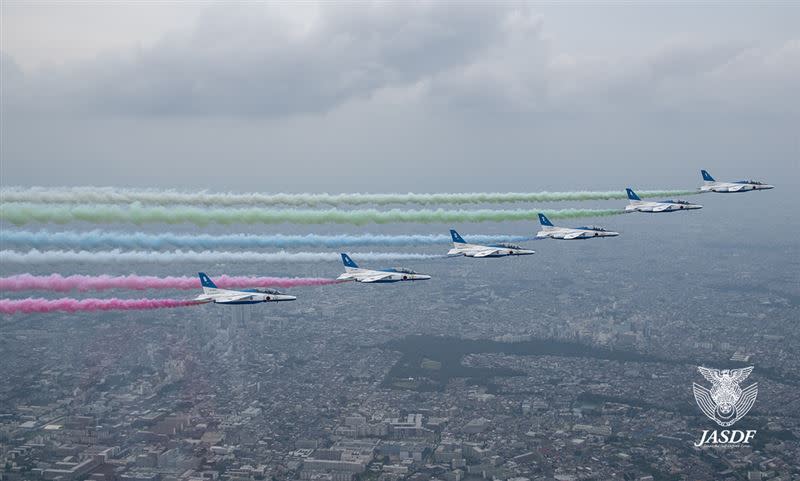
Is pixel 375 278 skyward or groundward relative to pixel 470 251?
groundward

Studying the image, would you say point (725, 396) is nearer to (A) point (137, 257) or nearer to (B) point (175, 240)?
(B) point (175, 240)

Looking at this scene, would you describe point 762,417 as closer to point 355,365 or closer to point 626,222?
point 355,365

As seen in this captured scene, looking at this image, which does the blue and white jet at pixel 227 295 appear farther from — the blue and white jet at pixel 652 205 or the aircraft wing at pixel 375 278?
the blue and white jet at pixel 652 205

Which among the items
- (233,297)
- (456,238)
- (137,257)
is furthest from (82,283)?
(456,238)

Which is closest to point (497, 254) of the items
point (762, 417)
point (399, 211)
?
point (399, 211)

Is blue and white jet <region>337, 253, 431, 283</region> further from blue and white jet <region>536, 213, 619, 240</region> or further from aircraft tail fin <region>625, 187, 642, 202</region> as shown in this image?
aircraft tail fin <region>625, 187, 642, 202</region>

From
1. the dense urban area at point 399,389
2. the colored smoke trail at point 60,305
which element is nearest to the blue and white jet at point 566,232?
the dense urban area at point 399,389
